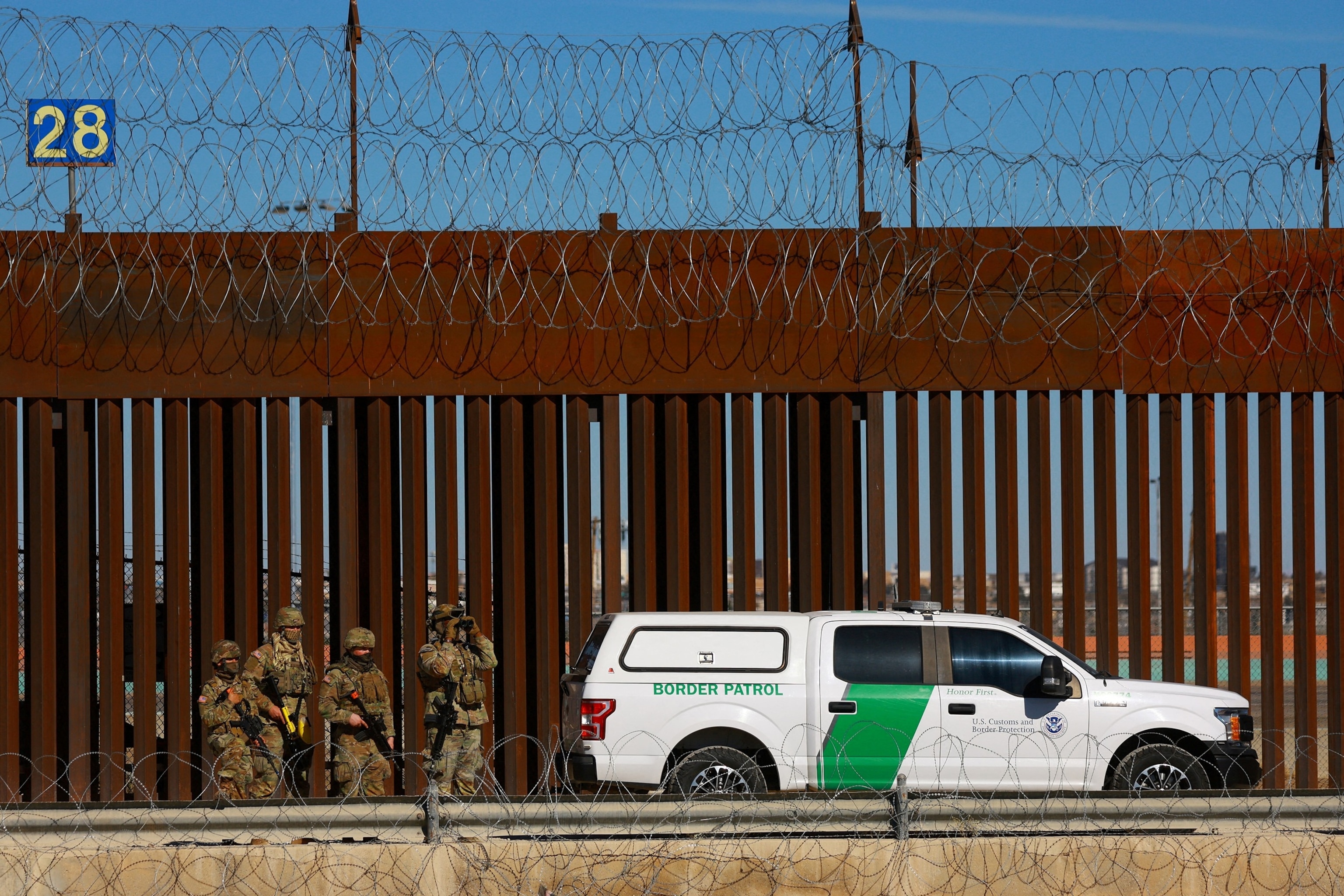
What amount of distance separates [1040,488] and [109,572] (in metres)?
7.09

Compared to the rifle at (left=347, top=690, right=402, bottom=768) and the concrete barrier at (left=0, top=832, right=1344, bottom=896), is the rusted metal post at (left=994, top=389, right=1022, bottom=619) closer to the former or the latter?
the concrete barrier at (left=0, top=832, right=1344, bottom=896)

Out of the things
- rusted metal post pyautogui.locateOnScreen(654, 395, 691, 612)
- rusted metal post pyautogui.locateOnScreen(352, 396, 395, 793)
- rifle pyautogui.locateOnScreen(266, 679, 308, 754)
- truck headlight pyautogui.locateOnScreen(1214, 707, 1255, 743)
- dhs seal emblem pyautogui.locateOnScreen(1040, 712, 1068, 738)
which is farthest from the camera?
rusted metal post pyautogui.locateOnScreen(654, 395, 691, 612)

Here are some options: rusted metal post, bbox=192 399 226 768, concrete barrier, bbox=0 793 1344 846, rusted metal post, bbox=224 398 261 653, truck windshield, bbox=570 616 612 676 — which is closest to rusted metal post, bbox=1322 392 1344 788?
concrete barrier, bbox=0 793 1344 846

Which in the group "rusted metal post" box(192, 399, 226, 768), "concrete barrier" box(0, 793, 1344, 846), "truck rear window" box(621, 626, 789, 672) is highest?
"rusted metal post" box(192, 399, 226, 768)

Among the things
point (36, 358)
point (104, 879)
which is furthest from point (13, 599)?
point (104, 879)

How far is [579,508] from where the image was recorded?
431 inches

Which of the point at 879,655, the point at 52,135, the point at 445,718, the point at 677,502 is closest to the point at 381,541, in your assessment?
the point at 445,718

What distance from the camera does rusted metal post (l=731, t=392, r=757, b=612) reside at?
10.9 metres

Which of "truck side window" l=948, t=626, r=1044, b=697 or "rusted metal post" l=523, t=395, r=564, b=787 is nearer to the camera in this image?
"truck side window" l=948, t=626, r=1044, b=697

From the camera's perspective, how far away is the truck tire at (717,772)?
870cm

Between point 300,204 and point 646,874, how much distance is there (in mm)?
6108

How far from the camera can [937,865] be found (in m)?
7.06

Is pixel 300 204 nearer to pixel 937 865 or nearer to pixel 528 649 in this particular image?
pixel 528 649

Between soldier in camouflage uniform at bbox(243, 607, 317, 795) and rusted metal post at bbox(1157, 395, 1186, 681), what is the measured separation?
6.41 m
